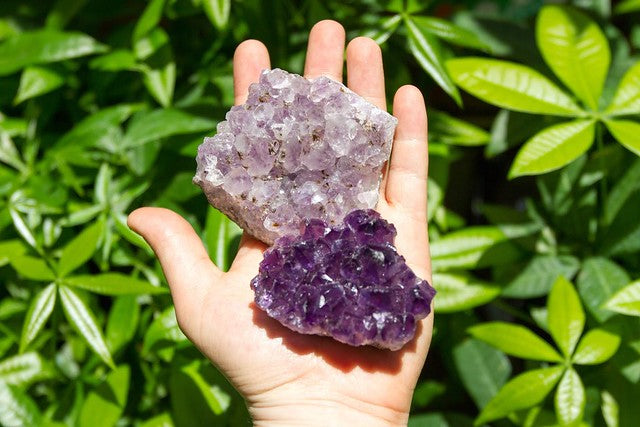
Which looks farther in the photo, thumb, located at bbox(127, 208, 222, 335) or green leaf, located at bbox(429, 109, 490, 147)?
green leaf, located at bbox(429, 109, 490, 147)

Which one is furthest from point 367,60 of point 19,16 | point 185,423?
point 19,16

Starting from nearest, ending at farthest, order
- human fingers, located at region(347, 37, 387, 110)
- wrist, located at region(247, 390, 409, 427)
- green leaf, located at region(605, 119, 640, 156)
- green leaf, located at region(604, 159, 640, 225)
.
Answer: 1. wrist, located at region(247, 390, 409, 427)
2. green leaf, located at region(605, 119, 640, 156)
3. human fingers, located at region(347, 37, 387, 110)
4. green leaf, located at region(604, 159, 640, 225)

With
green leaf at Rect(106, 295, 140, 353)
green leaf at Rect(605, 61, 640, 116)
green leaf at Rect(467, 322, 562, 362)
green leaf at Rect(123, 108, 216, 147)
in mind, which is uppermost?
green leaf at Rect(605, 61, 640, 116)

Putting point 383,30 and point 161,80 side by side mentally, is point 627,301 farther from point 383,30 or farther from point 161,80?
point 161,80

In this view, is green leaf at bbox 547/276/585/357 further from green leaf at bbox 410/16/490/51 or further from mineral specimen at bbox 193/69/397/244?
green leaf at bbox 410/16/490/51

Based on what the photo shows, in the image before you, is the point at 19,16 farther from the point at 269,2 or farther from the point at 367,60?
the point at 367,60

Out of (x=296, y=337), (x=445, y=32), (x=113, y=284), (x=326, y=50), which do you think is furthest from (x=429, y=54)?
(x=113, y=284)

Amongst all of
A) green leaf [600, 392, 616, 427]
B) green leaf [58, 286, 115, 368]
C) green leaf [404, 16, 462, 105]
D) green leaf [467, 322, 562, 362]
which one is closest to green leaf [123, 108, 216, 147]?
green leaf [58, 286, 115, 368]
